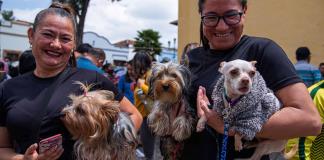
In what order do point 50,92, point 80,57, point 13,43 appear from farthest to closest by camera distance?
point 13,43, point 80,57, point 50,92

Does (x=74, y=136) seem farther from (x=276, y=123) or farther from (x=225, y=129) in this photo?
(x=276, y=123)

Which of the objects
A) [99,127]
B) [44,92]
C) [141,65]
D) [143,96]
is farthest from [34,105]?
[141,65]

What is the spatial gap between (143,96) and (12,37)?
132 feet

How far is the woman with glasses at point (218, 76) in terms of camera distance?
206 centimetres

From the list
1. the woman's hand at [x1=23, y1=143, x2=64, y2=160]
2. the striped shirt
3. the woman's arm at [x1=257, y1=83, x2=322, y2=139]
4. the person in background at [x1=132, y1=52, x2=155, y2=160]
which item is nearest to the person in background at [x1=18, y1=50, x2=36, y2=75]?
the person in background at [x1=132, y1=52, x2=155, y2=160]

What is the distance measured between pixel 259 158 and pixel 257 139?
120 millimetres

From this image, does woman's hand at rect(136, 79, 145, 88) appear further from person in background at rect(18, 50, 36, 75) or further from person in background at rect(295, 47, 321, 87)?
person in background at rect(295, 47, 321, 87)

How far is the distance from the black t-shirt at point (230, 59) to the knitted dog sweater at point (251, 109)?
0.07m

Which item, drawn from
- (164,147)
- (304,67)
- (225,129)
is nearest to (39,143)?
(164,147)

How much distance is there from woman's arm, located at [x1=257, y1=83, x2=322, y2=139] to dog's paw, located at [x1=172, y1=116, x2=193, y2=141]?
75 cm

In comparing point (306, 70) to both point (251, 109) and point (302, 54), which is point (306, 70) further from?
point (251, 109)

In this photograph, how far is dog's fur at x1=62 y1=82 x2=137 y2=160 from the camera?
255cm

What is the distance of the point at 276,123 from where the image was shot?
6.77 feet

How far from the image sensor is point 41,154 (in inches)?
91.3
